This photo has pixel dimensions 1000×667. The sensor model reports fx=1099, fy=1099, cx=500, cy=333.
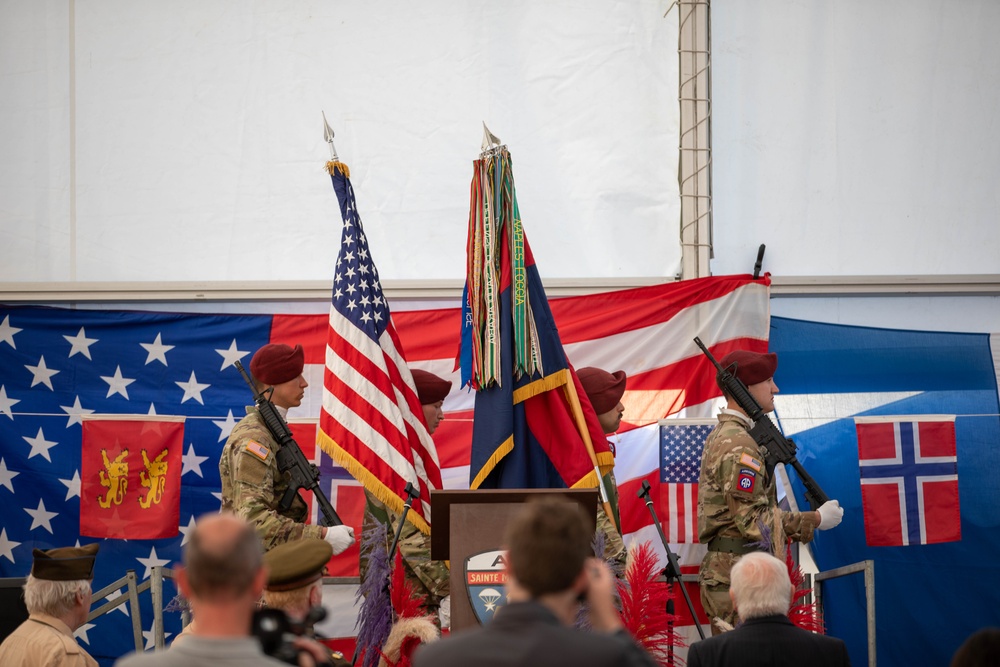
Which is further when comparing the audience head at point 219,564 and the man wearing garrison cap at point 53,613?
the man wearing garrison cap at point 53,613

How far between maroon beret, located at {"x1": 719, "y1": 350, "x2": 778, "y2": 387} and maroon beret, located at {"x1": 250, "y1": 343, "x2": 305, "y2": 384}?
2.26m

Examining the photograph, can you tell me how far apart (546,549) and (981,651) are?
1.00 m

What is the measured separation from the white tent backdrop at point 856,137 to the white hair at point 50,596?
426 centimetres

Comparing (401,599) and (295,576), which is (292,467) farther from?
(295,576)

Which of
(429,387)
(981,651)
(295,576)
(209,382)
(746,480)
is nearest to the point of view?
(981,651)

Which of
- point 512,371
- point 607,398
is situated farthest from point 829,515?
point 512,371

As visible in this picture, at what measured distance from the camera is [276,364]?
536cm

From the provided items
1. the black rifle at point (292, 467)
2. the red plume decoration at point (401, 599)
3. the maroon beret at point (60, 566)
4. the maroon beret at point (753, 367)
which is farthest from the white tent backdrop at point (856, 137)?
the maroon beret at point (60, 566)

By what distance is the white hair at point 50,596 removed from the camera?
3.90 m

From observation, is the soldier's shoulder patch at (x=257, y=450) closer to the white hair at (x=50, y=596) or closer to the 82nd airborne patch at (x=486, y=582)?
the white hair at (x=50, y=596)

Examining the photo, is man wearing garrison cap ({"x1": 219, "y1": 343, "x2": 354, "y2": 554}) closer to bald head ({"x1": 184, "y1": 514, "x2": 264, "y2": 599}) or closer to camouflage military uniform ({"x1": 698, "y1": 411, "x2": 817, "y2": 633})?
camouflage military uniform ({"x1": 698, "y1": 411, "x2": 817, "y2": 633})

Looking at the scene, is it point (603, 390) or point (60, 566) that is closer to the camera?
point (60, 566)

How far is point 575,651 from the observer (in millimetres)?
2041

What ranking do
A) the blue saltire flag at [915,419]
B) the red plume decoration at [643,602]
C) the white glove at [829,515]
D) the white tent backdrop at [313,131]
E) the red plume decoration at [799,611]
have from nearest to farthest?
1. the red plume decoration at [643,602]
2. the red plume decoration at [799,611]
3. the white glove at [829,515]
4. the blue saltire flag at [915,419]
5. the white tent backdrop at [313,131]
